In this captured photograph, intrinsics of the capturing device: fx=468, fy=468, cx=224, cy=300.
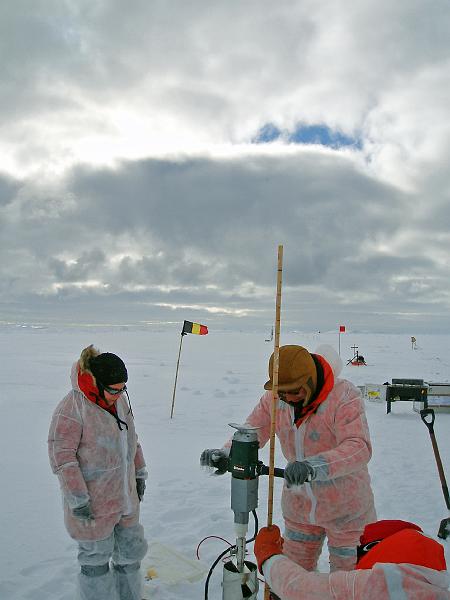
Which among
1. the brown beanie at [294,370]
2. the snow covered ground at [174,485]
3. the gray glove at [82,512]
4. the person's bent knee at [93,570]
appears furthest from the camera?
the snow covered ground at [174,485]

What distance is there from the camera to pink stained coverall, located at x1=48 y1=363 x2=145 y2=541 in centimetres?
296

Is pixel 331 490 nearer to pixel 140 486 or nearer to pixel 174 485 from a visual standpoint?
pixel 140 486

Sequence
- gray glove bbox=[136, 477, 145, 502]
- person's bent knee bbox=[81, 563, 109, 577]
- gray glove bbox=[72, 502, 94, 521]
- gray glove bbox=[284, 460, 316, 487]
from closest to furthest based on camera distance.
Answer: gray glove bbox=[284, 460, 316, 487] → gray glove bbox=[72, 502, 94, 521] → person's bent knee bbox=[81, 563, 109, 577] → gray glove bbox=[136, 477, 145, 502]

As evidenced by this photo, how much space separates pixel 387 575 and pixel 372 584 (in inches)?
2.7

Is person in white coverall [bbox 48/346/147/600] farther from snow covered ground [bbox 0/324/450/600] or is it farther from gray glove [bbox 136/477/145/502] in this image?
snow covered ground [bbox 0/324/450/600]

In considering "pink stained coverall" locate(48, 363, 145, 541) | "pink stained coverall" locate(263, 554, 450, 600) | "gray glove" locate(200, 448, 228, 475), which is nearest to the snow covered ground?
"pink stained coverall" locate(48, 363, 145, 541)

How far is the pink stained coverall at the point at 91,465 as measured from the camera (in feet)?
9.70

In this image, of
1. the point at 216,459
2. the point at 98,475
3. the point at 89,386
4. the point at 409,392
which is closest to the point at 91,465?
the point at 98,475

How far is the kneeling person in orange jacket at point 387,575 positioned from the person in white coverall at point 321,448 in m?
0.70

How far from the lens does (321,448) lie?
2.73m

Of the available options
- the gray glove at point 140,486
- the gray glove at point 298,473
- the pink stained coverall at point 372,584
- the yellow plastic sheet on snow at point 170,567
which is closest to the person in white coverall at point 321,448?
the gray glove at point 298,473

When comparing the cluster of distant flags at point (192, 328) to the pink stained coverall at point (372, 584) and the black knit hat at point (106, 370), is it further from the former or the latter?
the pink stained coverall at point (372, 584)

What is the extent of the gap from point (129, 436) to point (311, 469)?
1.55 m

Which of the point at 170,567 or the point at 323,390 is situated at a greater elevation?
Result: the point at 323,390
